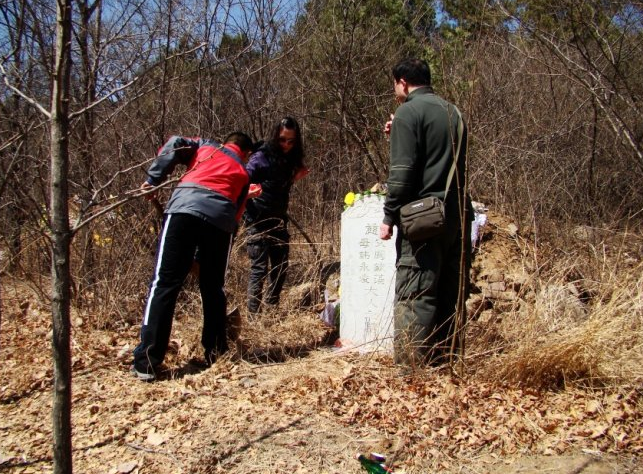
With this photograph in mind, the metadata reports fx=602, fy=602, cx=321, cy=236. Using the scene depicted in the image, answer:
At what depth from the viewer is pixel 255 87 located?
6949 mm

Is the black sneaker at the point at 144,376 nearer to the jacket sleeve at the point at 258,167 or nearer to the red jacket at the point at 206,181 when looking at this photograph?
the red jacket at the point at 206,181

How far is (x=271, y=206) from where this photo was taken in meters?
5.03

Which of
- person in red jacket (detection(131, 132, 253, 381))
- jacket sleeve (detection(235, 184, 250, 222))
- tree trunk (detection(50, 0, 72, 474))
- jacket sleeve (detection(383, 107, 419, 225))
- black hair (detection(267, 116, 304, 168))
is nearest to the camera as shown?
tree trunk (detection(50, 0, 72, 474))

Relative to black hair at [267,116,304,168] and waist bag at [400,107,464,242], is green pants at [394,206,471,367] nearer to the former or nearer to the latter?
waist bag at [400,107,464,242]

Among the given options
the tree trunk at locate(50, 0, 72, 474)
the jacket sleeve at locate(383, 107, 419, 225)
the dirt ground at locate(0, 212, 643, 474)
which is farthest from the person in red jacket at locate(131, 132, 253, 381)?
the tree trunk at locate(50, 0, 72, 474)

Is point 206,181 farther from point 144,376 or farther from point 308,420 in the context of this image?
point 308,420

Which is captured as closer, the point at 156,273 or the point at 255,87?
the point at 156,273

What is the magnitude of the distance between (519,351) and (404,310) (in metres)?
0.67

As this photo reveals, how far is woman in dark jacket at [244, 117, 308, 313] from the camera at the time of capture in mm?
4926

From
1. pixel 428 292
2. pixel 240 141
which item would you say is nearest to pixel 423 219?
pixel 428 292

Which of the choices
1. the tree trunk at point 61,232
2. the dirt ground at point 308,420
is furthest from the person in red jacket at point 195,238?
the tree trunk at point 61,232

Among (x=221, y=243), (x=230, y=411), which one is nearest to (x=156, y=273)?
(x=221, y=243)

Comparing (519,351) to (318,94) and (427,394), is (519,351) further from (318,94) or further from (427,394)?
(318,94)

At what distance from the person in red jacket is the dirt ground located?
8.7 inches
